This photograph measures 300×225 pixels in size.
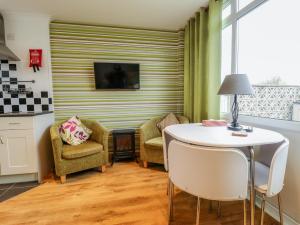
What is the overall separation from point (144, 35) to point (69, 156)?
240cm

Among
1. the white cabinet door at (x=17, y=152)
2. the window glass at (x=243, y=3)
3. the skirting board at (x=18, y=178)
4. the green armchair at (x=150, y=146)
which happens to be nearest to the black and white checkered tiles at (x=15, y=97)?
the white cabinet door at (x=17, y=152)

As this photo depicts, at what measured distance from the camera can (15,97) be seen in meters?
2.85

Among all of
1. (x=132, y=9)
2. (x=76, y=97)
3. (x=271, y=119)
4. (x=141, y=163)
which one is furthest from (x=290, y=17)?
(x=76, y=97)

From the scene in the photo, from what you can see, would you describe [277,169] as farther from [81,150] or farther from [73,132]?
[73,132]

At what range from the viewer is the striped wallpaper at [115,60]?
3145 millimetres

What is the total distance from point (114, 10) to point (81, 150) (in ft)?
6.67

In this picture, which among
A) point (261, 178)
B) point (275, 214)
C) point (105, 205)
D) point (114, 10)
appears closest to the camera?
point (261, 178)

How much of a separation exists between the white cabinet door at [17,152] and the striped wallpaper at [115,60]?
2.55ft

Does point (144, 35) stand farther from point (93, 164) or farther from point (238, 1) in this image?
point (93, 164)

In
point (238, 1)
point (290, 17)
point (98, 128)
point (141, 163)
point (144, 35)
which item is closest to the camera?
point (290, 17)

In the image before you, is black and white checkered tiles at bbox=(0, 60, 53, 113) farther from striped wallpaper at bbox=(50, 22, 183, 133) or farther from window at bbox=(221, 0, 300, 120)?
window at bbox=(221, 0, 300, 120)

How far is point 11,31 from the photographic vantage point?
2764 millimetres

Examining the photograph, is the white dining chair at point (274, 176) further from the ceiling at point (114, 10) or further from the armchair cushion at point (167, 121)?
the ceiling at point (114, 10)

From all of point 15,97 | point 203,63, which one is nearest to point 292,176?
point 203,63
